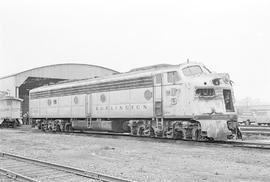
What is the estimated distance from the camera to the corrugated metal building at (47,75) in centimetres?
4072

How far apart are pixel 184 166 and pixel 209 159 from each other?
5.01 feet

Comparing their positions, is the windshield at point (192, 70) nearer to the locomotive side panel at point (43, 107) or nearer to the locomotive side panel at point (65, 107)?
the locomotive side panel at point (65, 107)

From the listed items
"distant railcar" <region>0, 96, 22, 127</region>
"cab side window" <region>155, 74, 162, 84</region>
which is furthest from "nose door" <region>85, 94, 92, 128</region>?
"distant railcar" <region>0, 96, 22, 127</region>

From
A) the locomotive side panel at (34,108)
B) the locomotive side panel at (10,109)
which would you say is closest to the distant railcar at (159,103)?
the locomotive side panel at (34,108)

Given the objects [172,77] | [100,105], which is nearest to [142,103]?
[172,77]

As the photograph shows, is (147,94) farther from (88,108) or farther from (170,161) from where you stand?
(170,161)

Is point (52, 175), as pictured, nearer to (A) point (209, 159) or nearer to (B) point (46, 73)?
A: (A) point (209, 159)

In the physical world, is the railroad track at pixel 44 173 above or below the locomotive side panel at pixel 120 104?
below

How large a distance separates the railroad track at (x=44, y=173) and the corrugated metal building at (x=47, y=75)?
31320mm

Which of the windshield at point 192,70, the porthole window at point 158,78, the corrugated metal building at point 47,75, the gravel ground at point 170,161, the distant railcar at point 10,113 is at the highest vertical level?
the corrugated metal building at point 47,75

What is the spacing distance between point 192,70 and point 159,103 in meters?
2.31

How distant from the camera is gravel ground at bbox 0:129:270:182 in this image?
28.3ft

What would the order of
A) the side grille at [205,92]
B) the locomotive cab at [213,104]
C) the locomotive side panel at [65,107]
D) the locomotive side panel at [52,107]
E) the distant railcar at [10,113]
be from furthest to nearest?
1. the distant railcar at [10,113]
2. the locomotive side panel at [52,107]
3. the locomotive side panel at [65,107]
4. the side grille at [205,92]
5. the locomotive cab at [213,104]

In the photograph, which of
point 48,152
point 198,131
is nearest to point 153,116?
point 198,131
